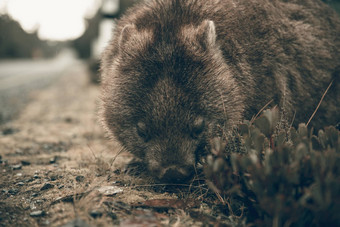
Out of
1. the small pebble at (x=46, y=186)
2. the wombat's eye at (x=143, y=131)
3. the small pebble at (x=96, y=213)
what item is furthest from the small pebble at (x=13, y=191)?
the wombat's eye at (x=143, y=131)

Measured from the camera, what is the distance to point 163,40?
2.72 metres

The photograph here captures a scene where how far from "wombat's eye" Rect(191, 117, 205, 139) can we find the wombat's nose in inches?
10.6

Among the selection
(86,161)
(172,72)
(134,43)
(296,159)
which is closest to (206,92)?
(172,72)

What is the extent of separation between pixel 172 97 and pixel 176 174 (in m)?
0.60

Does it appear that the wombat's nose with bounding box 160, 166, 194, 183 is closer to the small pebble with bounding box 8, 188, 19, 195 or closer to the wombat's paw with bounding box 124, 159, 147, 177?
the wombat's paw with bounding box 124, 159, 147, 177

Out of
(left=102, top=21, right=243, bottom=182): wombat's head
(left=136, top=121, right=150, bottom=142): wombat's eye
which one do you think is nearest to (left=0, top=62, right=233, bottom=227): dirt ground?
(left=102, top=21, right=243, bottom=182): wombat's head

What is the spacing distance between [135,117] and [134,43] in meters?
0.68

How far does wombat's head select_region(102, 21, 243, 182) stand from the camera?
8.23ft

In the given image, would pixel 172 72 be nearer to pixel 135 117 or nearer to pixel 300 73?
pixel 135 117

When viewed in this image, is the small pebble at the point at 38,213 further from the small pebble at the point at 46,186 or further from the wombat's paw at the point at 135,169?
the wombat's paw at the point at 135,169

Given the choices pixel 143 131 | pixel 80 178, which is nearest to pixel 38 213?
pixel 80 178

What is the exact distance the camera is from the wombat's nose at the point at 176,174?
2.40 meters

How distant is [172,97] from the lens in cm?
253

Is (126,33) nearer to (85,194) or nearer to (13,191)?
(85,194)
